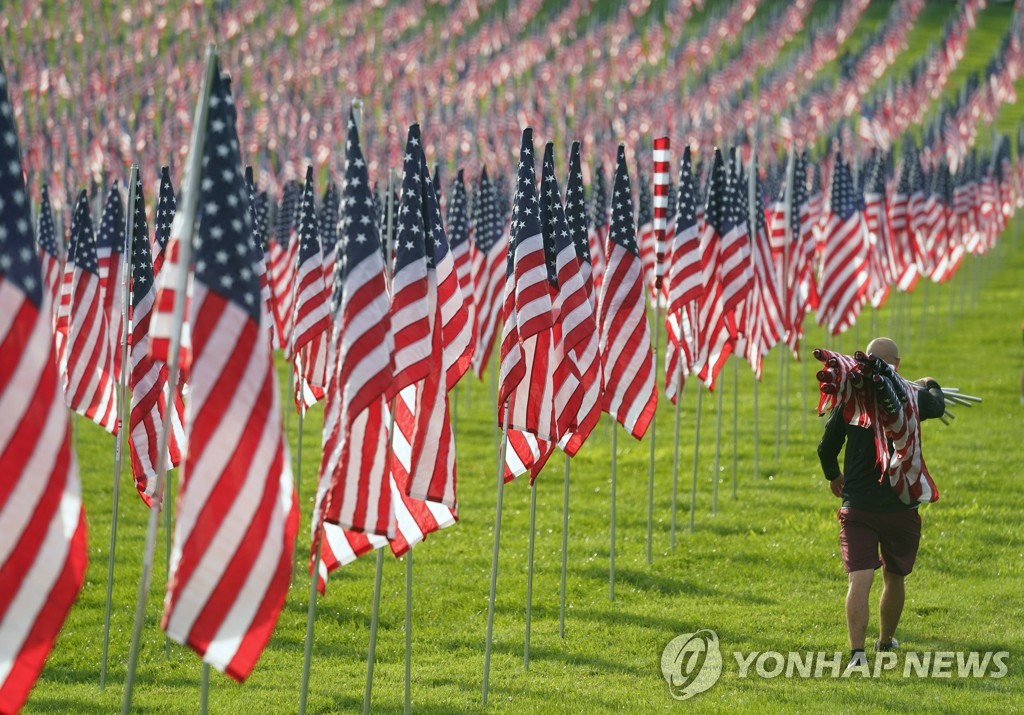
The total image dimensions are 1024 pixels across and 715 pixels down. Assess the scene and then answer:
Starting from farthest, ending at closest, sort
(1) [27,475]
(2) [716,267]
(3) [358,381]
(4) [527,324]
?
(2) [716,267]
(4) [527,324]
(3) [358,381]
(1) [27,475]

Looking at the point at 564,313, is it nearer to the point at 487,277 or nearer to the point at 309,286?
the point at 309,286

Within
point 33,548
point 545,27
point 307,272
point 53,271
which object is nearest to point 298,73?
point 545,27

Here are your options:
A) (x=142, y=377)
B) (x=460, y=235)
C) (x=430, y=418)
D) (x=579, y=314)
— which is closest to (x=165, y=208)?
(x=142, y=377)

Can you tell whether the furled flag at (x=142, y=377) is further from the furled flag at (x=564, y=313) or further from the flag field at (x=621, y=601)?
Answer: the furled flag at (x=564, y=313)

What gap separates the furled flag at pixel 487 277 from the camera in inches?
976

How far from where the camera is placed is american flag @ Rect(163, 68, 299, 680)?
8.26 meters

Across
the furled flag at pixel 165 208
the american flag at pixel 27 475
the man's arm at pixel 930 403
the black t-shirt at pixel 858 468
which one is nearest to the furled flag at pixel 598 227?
the furled flag at pixel 165 208

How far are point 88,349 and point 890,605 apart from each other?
8.69m

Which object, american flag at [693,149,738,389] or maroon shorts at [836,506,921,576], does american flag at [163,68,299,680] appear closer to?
maroon shorts at [836,506,921,576]

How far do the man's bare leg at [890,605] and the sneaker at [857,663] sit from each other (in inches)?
17.0

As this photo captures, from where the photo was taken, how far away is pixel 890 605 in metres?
12.8

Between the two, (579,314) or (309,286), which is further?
(309,286)

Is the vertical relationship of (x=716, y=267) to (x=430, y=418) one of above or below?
above

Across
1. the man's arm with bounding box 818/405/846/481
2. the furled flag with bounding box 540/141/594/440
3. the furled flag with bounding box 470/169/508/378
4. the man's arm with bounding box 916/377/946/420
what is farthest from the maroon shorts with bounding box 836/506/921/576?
the furled flag with bounding box 470/169/508/378
